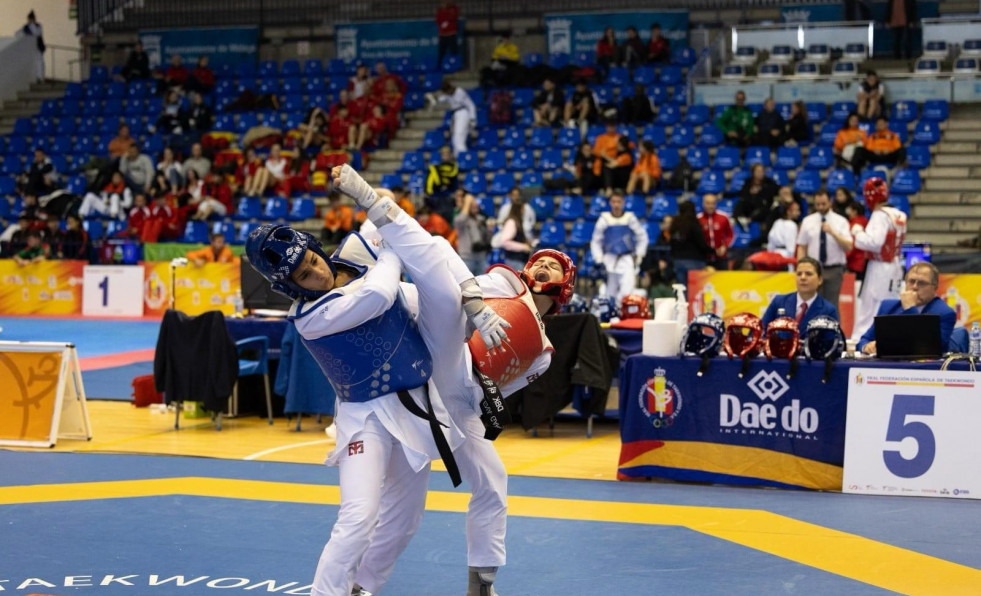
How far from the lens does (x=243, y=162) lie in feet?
79.0

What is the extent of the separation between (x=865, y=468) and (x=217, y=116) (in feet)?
67.7

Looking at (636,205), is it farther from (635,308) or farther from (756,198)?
(635,308)

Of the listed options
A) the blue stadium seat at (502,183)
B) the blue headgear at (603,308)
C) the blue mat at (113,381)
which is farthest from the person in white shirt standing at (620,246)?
the blue mat at (113,381)

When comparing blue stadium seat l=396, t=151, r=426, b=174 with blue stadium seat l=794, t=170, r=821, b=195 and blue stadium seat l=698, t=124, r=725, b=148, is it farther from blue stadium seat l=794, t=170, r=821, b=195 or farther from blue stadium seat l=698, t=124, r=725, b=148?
blue stadium seat l=794, t=170, r=821, b=195

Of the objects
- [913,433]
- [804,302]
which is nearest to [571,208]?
[804,302]

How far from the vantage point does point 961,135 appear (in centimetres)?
1989

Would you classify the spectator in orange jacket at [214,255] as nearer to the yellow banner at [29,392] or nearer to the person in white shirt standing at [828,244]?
the yellow banner at [29,392]

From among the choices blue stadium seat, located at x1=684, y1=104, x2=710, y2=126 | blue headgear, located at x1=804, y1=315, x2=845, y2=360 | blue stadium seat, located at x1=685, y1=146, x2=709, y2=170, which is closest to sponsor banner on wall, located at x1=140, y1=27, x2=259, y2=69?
blue stadium seat, located at x1=684, y1=104, x2=710, y2=126

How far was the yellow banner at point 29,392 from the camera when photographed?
391 inches

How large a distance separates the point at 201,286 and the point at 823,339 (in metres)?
13.8

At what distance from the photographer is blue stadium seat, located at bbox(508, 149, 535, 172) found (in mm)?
21750

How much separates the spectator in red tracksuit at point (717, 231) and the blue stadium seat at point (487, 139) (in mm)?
7158

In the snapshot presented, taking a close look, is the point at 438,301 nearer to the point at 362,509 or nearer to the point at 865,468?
the point at 362,509

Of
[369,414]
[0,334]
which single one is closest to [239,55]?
[0,334]
